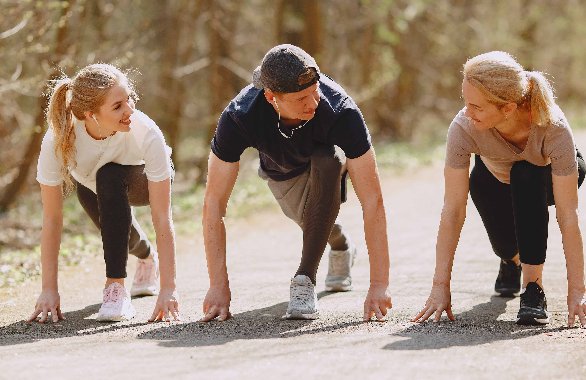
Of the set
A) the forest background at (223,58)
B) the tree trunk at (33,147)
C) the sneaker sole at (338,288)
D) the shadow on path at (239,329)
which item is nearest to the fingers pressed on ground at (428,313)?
the shadow on path at (239,329)

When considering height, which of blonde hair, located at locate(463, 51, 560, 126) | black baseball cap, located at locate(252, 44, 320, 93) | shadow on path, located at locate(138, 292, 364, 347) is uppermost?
black baseball cap, located at locate(252, 44, 320, 93)

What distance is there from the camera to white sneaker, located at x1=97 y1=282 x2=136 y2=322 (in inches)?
194

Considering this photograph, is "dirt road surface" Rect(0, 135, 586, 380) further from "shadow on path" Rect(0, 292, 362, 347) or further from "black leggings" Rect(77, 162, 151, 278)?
"black leggings" Rect(77, 162, 151, 278)

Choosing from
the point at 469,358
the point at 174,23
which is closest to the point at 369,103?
the point at 174,23

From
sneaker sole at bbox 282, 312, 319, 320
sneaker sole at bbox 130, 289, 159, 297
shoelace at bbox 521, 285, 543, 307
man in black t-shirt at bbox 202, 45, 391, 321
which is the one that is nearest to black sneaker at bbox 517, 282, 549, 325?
shoelace at bbox 521, 285, 543, 307

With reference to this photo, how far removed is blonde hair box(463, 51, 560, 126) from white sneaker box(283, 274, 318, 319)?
1254 mm

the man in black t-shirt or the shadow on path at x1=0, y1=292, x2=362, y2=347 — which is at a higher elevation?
the man in black t-shirt

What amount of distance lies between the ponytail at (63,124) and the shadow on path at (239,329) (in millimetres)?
987

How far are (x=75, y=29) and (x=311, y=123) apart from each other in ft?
27.3

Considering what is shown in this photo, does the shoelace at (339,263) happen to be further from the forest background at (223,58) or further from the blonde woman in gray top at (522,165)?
the forest background at (223,58)

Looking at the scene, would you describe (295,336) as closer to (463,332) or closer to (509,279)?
(463,332)

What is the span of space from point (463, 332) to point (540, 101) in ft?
3.58

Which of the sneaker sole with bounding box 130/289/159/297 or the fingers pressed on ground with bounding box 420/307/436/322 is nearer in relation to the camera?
the fingers pressed on ground with bounding box 420/307/436/322

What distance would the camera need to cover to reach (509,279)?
547 cm
